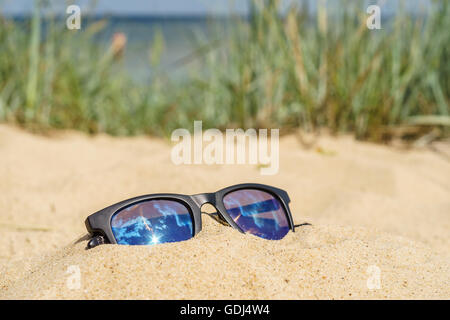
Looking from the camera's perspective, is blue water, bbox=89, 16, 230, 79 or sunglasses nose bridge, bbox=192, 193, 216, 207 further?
blue water, bbox=89, 16, 230, 79

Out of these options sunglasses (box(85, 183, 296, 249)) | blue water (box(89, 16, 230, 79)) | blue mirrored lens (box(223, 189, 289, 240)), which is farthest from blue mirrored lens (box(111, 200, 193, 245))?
blue water (box(89, 16, 230, 79))

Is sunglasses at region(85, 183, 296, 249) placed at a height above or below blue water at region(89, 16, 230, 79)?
below

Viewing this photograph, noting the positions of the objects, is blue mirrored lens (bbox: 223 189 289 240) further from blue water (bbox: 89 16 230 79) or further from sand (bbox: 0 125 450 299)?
blue water (bbox: 89 16 230 79)

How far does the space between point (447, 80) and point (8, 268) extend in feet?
8.47

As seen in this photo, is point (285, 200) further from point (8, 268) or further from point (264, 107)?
point (264, 107)

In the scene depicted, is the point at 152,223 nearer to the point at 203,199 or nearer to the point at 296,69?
the point at 203,199

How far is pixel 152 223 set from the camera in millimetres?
1021

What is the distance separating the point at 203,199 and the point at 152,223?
0.14 m

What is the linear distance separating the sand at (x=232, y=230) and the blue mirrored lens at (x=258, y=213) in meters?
0.04

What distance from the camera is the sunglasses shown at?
99cm

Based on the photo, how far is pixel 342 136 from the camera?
2.81 metres

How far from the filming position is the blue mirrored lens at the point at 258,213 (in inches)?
44.2

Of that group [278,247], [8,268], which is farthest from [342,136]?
[8,268]

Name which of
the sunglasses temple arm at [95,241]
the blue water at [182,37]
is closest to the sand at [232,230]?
the sunglasses temple arm at [95,241]
